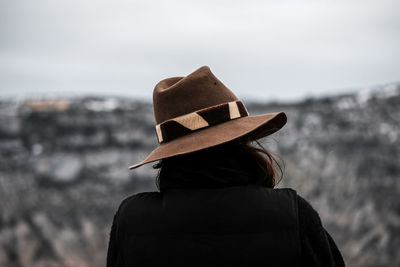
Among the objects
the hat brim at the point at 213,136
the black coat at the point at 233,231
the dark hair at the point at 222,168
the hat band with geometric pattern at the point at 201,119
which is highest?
the hat band with geometric pattern at the point at 201,119

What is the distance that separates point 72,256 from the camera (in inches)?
559

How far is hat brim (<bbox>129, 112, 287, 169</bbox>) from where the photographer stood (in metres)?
1.41

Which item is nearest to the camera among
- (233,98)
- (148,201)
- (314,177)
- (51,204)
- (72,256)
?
(148,201)

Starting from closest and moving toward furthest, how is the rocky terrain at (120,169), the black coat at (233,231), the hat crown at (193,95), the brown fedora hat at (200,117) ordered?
the black coat at (233,231), the brown fedora hat at (200,117), the hat crown at (193,95), the rocky terrain at (120,169)

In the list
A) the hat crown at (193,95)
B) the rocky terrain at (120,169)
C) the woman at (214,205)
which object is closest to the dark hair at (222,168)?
the woman at (214,205)

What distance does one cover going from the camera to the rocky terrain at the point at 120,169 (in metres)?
14.4

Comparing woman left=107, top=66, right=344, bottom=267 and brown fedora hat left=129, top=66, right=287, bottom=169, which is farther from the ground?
brown fedora hat left=129, top=66, right=287, bottom=169

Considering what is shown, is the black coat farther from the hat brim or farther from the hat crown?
the hat crown

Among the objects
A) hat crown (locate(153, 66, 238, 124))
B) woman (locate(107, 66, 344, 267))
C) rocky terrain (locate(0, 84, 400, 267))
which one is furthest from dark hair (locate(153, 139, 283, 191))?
rocky terrain (locate(0, 84, 400, 267))

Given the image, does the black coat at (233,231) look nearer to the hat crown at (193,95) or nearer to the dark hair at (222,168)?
the dark hair at (222,168)

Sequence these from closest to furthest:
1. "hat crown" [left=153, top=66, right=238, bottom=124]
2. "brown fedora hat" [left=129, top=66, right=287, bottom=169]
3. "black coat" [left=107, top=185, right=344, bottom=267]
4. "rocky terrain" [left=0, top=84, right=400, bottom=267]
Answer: "black coat" [left=107, top=185, right=344, bottom=267] < "brown fedora hat" [left=129, top=66, right=287, bottom=169] < "hat crown" [left=153, top=66, right=238, bottom=124] < "rocky terrain" [left=0, top=84, right=400, bottom=267]

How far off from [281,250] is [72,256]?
1406cm

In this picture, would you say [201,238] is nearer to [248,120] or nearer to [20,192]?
[248,120]

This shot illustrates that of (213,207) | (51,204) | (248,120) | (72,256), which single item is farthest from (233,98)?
(51,204)
